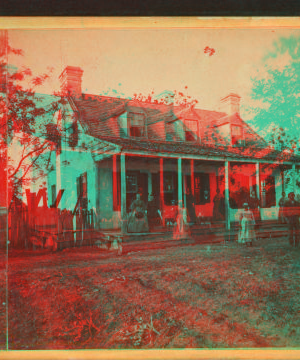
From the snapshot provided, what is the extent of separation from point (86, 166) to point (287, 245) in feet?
9.58

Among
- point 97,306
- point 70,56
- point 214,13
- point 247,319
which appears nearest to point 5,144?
point 70,56

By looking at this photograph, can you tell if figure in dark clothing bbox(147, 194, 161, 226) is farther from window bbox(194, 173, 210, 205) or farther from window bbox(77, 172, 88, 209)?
→ window bbox(77, 172, 88, 209)

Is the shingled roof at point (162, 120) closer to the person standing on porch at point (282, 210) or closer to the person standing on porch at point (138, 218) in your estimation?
the person standing on porch at point (282, 210)

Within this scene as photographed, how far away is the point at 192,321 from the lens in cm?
339

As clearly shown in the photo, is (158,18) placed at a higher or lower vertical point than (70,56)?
higher

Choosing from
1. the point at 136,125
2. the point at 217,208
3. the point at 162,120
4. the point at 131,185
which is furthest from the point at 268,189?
the point at 136,125

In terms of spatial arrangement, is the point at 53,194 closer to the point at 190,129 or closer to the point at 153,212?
the point at 153,212

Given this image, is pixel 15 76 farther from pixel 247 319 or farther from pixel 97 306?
pixel 247 319

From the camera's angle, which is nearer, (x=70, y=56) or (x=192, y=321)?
(x=192, y=321)

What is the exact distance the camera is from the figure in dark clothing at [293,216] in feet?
12.4

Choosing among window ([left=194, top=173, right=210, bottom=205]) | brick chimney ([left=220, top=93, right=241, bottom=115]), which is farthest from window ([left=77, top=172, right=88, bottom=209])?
brick chimney ([left=220, top=93, right=241, bottom=115])

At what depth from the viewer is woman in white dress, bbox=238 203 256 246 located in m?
3.77

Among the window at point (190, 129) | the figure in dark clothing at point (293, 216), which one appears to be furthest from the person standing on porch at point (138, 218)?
the figure in dark clothing at point (293, 216)

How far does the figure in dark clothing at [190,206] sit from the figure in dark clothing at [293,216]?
1259 mm
